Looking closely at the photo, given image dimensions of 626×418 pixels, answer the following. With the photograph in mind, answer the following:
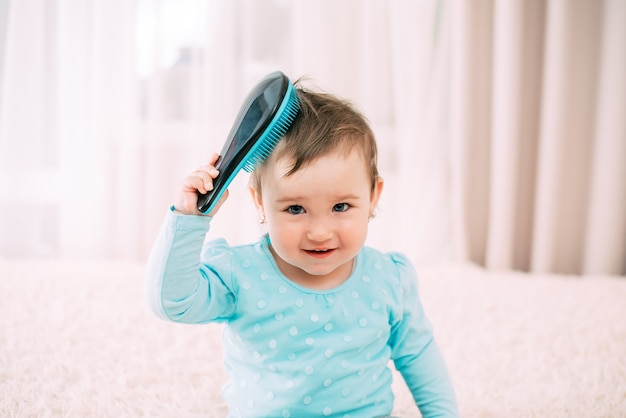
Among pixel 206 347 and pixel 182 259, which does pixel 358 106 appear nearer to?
pixel 206 347

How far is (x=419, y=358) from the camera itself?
2.97 feet

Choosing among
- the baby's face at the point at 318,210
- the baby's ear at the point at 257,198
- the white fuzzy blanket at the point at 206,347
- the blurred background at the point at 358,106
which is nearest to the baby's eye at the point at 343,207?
the baby's face at the point at 318,210

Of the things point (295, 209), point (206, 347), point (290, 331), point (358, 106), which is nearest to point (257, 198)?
point (295, 209)

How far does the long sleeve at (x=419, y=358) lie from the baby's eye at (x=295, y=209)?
0.22 m

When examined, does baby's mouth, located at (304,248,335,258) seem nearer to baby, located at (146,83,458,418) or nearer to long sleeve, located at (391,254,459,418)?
baby, located at (146,83,458,418)

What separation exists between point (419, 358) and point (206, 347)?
0.52m

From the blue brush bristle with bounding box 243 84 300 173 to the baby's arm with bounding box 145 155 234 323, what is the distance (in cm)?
6

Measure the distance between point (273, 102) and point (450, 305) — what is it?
38.2 inches

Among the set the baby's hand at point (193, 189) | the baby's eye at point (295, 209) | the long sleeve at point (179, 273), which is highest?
the baby's hand at point (193, 189)

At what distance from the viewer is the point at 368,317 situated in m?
0.85

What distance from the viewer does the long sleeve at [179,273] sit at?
0.74m

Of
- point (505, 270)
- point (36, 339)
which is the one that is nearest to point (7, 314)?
point (36, 339)

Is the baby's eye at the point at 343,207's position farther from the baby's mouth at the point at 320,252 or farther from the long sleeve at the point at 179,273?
the long sleeve at the point at 179,273

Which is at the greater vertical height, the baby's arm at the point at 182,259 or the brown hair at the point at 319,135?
the brown hair at the point at 319,135
